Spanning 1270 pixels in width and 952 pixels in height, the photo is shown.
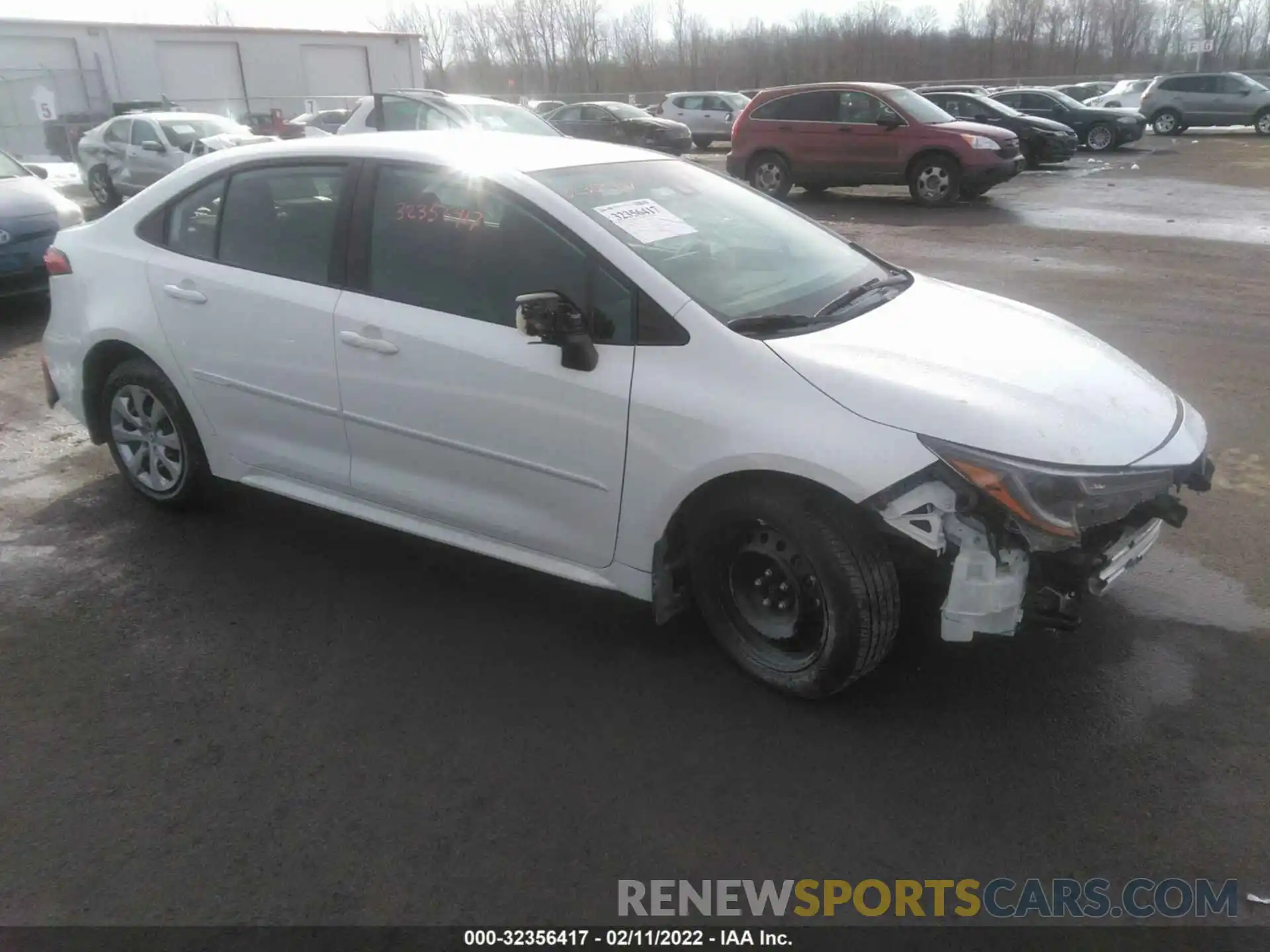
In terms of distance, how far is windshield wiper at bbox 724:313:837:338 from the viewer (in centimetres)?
322

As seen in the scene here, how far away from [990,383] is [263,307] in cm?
274

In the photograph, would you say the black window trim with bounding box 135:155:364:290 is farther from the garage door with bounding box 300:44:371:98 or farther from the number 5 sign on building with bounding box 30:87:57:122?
the garage door with bounding box 300:44:371:98

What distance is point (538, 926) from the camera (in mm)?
2480

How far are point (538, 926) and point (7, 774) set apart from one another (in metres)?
1.74

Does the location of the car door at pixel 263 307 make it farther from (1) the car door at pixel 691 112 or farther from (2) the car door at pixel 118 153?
(1) the car door at pixel 691 112

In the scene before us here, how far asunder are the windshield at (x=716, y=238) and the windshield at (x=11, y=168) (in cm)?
797

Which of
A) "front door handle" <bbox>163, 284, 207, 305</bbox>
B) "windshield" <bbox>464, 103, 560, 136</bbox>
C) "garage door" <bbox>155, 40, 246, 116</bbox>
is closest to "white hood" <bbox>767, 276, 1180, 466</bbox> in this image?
"front door handle" <bbox>163, 284, 207, 305</bbox>

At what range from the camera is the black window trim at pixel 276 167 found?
12.6 feet

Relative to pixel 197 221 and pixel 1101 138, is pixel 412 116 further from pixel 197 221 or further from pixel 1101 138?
pixel 1101 138

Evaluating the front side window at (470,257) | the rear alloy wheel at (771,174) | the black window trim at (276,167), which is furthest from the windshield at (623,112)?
the front side window at (470,257)

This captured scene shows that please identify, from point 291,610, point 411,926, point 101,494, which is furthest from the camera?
point 101,494

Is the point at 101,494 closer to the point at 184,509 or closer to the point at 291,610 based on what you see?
the point at 184,509

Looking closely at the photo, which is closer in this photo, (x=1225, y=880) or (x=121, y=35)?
(x=1225, y=880)

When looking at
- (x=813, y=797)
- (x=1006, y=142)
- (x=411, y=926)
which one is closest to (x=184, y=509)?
(x=411, y=926)
